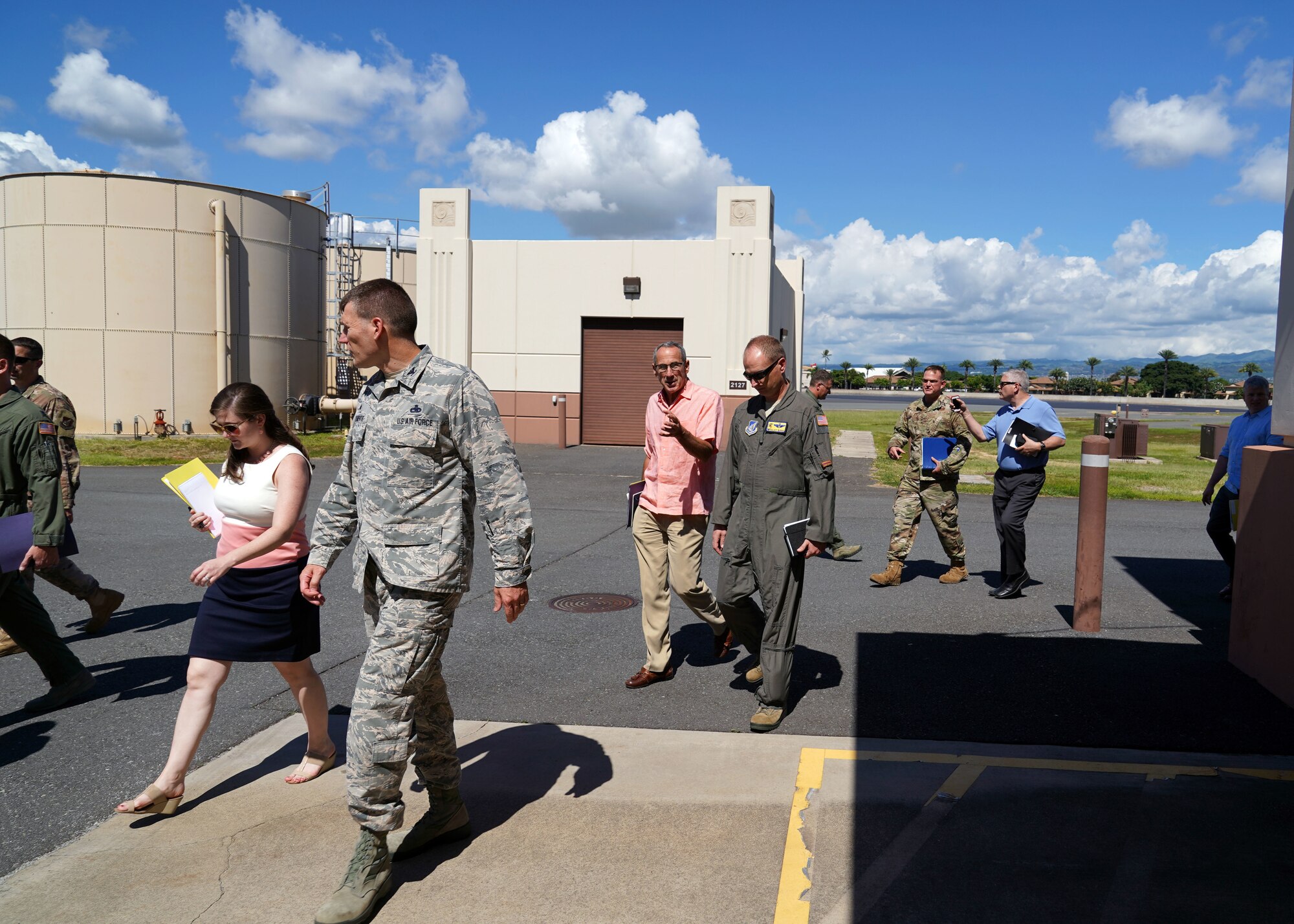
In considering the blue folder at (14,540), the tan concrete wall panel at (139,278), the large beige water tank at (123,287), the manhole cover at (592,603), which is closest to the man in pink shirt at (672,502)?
the manhole cover at (592,603)

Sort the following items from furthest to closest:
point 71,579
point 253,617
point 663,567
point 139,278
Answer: point 139,278 → point 71,579 → point 663,567 → point 253,617

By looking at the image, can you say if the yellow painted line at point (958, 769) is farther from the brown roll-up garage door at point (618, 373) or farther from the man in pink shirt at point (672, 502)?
Answer: the brown roll-up garage door at point (618, 373)

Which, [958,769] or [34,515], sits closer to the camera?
[958,769]

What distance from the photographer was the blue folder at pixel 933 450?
8586 millimetres

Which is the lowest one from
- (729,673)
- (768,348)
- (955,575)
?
(729,673)

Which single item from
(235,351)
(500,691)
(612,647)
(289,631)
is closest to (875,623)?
(612,647)

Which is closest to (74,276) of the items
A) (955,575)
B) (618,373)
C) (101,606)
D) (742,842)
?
(618,373)

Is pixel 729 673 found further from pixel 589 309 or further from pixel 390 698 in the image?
pixel 589 309

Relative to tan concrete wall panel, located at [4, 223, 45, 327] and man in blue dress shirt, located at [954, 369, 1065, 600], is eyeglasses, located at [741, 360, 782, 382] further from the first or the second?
tan concrete wall panel, located at [4, 223, 45, 327]

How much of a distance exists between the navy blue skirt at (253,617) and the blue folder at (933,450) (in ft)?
19.1

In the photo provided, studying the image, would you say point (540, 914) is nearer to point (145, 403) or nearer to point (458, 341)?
point (458, 341)

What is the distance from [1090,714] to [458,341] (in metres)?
20.8

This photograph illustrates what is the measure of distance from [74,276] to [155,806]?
2492cm

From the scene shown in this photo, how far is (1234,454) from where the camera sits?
818cm
